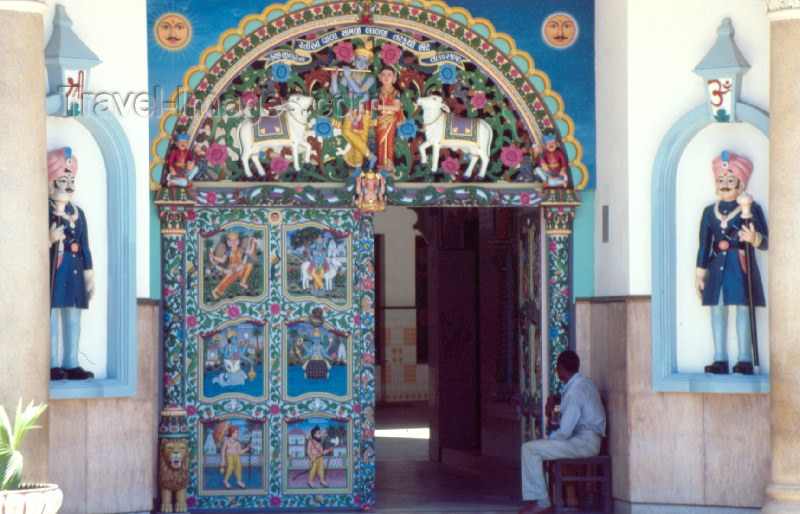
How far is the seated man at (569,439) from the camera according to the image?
408 inches

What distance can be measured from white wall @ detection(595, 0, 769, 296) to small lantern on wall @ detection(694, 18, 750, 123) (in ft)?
0.32

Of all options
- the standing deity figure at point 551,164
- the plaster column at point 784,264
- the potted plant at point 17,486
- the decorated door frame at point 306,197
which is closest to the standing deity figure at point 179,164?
the decorated door frame at point 306,197

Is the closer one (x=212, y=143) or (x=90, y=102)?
(x=90, y=102)

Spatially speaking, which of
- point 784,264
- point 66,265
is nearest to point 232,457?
point 66,265

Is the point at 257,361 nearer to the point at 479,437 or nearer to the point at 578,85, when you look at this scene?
the point at 578,85

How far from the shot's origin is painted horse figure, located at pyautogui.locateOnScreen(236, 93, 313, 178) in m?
10.7

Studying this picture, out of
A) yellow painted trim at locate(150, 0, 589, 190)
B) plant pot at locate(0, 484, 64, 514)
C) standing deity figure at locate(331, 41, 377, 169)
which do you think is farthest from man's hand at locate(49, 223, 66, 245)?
plant pot at locate(0, 484, 64, 514)

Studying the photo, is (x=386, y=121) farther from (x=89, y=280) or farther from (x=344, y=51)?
(x=89, y=280)

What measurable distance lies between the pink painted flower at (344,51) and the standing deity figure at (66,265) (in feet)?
6.90

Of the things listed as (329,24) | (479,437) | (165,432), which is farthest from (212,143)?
(479,437)

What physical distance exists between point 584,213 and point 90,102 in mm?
3604

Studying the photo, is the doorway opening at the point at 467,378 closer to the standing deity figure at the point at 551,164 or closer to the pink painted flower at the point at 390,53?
the standing deity figure at the point at 551,164

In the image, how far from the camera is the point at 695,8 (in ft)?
34.3

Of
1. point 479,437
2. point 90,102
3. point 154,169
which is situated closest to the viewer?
point 90,102
